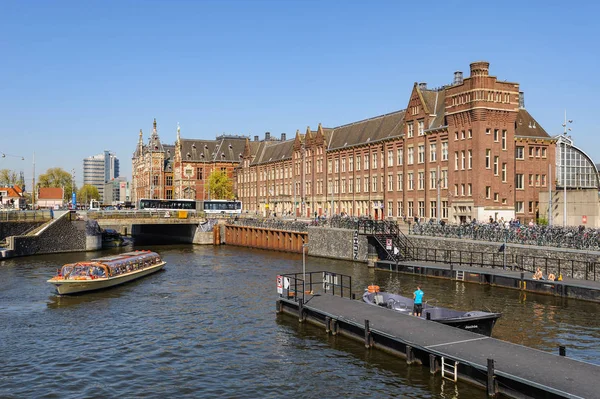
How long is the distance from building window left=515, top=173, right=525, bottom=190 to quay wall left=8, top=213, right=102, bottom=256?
6185 cm

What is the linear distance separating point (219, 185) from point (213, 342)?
119 m

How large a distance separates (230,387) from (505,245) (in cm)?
3497

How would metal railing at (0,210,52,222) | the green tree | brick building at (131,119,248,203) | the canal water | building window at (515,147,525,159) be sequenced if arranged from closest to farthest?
the canal water
building window at (515,147,525,159)
metal railing at (0,210,52,222)
the green tree
brick building at (131,119,248,203)

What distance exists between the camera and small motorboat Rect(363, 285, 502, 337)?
30.3 m

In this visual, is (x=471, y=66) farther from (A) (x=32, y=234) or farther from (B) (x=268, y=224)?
(A) (x=32, y=234)

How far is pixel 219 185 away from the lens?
151 meters

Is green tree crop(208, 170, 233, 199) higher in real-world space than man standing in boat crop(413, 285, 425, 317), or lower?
higher

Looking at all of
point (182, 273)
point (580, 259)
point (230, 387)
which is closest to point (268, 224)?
point (182, 273)

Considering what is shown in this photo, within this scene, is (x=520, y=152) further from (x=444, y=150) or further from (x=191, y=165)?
(x=191, y=165)

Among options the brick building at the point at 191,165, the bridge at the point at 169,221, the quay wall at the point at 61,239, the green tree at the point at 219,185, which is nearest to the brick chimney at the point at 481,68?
the bridge at the point at 169,221

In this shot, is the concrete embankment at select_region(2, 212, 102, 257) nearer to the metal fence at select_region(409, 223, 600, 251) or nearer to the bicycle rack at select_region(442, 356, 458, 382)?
the metal fence at select_region(409, 223, 600, 251)


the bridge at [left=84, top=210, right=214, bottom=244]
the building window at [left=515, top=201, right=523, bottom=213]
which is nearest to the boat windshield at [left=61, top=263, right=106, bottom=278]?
the bridge at [left=84, top=210, right=214, bottom=244]

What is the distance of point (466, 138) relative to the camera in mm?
74438

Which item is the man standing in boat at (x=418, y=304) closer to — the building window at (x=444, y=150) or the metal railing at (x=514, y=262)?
the metal railing at (x=514, y=262)
